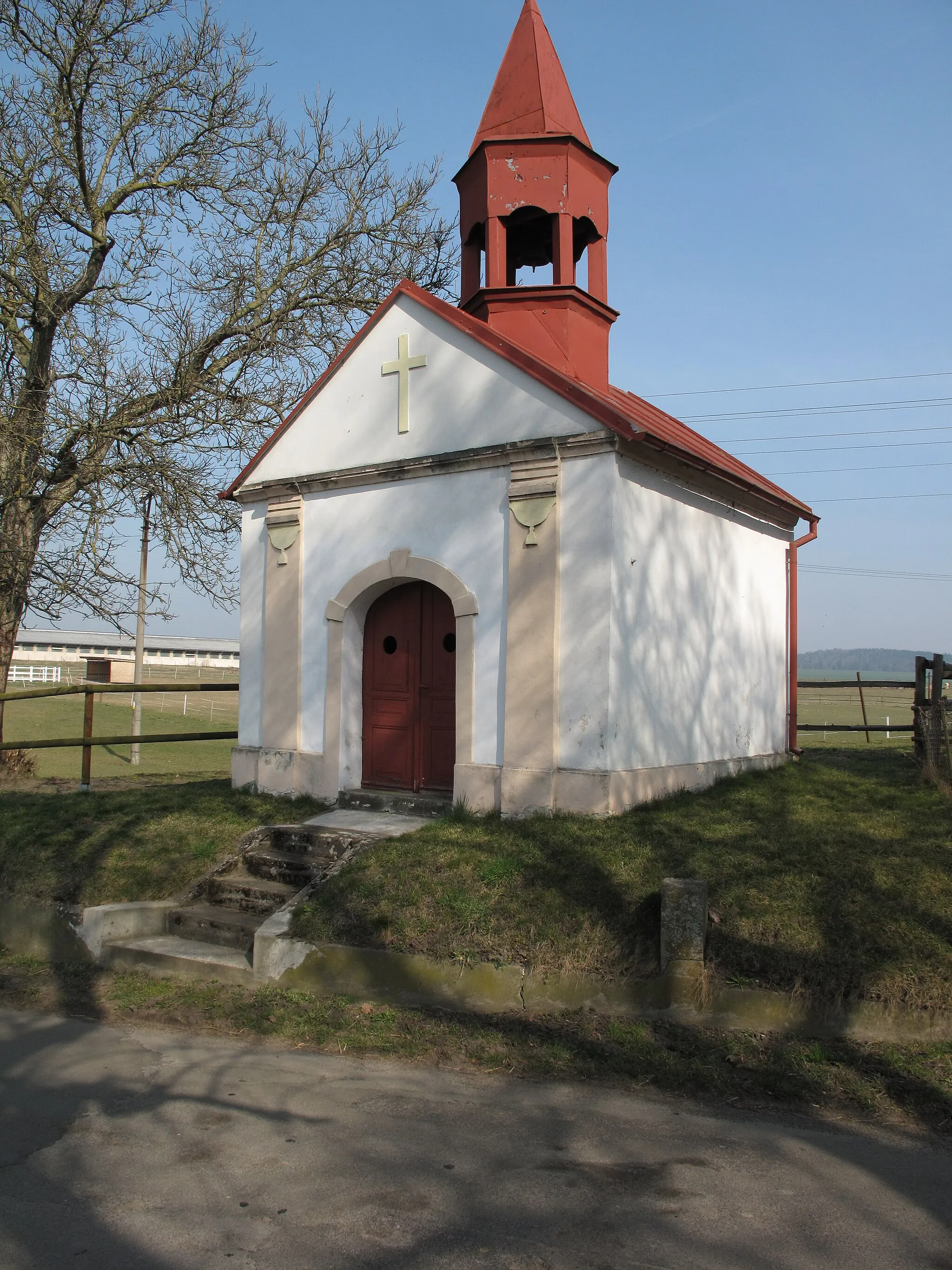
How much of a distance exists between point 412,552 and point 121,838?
3938 millimetres

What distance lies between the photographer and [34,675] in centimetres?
5278

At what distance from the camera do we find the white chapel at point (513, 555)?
8.95 m

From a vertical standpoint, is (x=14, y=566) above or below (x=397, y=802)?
above

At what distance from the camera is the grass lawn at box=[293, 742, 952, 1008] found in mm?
6012

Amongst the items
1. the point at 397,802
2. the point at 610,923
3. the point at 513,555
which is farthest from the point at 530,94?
the point at 610,923

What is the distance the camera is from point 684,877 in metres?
7.05

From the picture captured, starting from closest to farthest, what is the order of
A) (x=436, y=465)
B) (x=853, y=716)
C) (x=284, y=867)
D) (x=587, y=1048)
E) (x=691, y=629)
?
1. (x=587, y=1048)
2. (x=284, y=867)
3. (x=436, y=465)
4. (x=691, y=629)
5. (x=853, y=716)

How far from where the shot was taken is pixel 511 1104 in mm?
5000

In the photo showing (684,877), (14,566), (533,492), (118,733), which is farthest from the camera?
(118,733)

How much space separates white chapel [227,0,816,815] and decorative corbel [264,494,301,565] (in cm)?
3

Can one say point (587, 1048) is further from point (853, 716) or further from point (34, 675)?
point (34, 675)

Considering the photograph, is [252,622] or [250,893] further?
[252,622]

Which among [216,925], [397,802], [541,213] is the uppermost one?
[541,213]

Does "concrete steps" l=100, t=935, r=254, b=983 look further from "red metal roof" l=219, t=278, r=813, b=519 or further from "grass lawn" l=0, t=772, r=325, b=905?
"red metal roof" l=219, t=278, r=813, b=519
